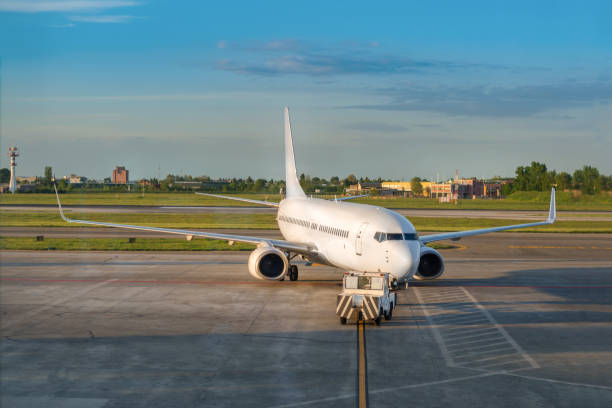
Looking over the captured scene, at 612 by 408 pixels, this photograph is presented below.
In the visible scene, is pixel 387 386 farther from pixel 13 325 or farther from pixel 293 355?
pixel 13 325

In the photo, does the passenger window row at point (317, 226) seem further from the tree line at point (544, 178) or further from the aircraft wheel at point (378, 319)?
the tree line at point (544, 178)

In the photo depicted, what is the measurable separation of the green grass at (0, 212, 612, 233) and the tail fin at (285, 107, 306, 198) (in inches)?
936

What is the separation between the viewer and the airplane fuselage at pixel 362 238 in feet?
82.5

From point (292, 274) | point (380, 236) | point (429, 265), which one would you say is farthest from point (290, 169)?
point (380, 236)

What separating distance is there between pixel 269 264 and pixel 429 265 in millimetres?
8126

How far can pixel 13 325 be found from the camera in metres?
22.4

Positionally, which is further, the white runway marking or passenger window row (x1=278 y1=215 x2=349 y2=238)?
passenger window row (x1=278 y1=215 x2=349 y2=238)

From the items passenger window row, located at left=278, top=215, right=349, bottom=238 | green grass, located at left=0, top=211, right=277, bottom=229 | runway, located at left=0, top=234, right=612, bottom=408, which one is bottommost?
runway, located at left=0, top=234, right=612, bottom=408

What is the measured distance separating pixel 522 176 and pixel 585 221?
111714mm

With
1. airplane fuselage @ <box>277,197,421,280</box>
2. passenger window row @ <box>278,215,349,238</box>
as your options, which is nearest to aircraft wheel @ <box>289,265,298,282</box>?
airplane fuselage @ <box>277,197,421,280</box>

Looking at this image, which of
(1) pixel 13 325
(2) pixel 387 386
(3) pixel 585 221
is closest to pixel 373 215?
(2) pixel 387 386

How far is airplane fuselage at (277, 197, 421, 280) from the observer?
2516 cm

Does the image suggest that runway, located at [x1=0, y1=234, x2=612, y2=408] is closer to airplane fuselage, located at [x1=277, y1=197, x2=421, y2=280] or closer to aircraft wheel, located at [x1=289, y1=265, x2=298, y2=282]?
aircraft wheel, located at [x1=289, y1=265, x2=298, y2=282]

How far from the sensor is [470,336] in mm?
21547
